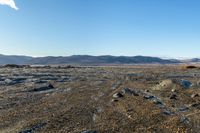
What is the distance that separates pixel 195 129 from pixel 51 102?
16048 millimetres

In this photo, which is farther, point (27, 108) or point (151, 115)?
point (27, 108)

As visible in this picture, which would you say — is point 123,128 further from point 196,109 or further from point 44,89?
point 44,89

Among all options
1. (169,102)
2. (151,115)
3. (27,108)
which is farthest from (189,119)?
(27,108)

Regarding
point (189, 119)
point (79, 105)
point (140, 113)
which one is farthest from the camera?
point (79, 105)

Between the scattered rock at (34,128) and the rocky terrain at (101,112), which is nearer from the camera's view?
the scattered rock at (34,128)

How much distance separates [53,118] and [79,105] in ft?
20.4

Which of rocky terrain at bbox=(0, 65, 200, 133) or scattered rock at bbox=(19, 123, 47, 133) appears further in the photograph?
rocky terrain at bbox=(0, 65, 200, 133)

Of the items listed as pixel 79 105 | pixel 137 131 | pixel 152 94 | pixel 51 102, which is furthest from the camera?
pixel 152 94

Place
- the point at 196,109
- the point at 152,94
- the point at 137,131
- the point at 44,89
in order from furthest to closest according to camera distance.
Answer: the point at 44,89, the point at 152,94, the point at 196,109, the point at 137,131

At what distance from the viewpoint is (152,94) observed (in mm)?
39219

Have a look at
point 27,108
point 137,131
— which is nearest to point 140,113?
point 137,131

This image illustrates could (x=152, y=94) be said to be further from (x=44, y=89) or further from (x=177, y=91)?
(x=44, y=89)

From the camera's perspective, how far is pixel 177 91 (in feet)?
133

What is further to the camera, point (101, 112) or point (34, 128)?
point (101, 112)
